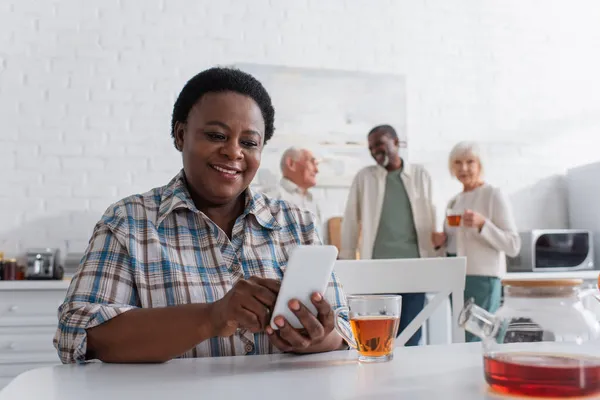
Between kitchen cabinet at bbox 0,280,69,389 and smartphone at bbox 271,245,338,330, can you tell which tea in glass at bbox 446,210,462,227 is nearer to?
kitchen cabinet at bbox 0,280,69,389

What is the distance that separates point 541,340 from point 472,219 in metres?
2.26

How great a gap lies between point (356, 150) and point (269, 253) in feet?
8.08

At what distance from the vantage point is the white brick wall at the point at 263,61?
3.31m

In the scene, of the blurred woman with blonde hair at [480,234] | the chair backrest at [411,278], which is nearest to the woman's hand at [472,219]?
the blurred woman with blonde hair at [480,234]

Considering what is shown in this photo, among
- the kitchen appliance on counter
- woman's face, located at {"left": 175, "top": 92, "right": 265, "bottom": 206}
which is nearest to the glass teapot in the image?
woman's face, located at {"left": 175, "top": 92, "right": 265, "bottom": 206}

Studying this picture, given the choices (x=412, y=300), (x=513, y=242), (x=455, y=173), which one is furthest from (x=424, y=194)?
(x=412, y=300)

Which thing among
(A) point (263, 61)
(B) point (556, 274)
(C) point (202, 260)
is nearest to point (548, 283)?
(C) point (202, 260)

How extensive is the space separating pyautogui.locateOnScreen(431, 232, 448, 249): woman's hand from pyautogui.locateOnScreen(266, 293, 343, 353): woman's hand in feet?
6.92

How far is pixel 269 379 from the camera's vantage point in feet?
2.73

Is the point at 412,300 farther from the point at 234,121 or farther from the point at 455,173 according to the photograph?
the point at 234,121

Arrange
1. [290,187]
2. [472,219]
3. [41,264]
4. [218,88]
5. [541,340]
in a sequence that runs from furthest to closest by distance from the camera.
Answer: [290,187] < [41,264] < [472,219] < [218,88] < [541,340]

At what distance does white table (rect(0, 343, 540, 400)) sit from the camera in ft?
2.44

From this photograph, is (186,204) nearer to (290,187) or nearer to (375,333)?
(375,333)

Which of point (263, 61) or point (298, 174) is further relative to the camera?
point (263, 61)
